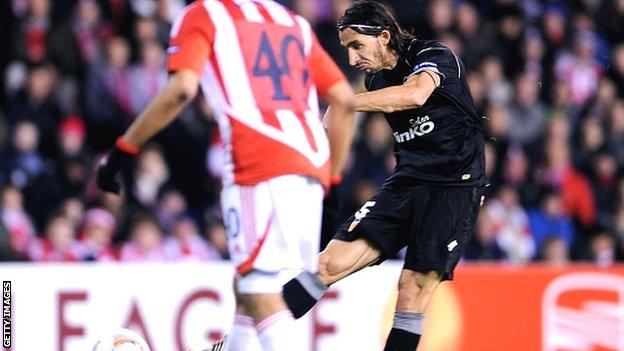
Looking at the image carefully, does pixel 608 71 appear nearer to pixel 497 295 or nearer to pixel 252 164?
pixel 497 295

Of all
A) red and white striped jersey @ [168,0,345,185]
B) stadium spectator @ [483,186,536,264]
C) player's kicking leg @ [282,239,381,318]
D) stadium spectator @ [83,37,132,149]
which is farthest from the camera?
stadium spectator @ [483,186,536,264]

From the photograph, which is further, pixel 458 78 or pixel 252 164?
pixel 458 78

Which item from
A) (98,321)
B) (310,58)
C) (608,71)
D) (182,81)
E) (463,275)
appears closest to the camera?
(182,81)

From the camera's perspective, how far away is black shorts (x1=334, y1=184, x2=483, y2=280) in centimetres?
670

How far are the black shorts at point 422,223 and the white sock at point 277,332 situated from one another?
159cm

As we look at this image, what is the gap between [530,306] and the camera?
986cm

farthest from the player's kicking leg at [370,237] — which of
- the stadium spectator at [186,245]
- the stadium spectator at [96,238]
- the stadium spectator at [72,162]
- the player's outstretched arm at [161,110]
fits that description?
the stadium spectator at [72,162]

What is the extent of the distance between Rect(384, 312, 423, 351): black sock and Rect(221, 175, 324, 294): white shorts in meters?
1.54

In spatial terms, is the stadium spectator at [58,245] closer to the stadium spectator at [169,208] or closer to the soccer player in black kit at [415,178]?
the stadium spectator at [169,208]

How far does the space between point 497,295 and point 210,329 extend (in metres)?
2.14

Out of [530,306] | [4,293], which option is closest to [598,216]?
[530,306]

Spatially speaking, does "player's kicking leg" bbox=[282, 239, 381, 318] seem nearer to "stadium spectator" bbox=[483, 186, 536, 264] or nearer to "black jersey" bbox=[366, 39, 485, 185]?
"black jersey" bbox=[366, 39, 485, 185]

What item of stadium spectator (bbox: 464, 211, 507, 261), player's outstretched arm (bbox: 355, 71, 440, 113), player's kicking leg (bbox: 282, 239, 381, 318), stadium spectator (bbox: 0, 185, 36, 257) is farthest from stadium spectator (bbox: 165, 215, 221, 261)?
player's outstretched arm (bbox: 355, 71, 440, 113)

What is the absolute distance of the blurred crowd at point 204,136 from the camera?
1058 cm
